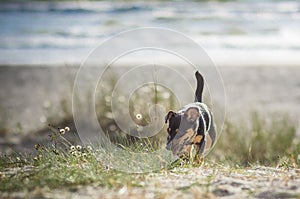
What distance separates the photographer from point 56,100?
9484 millimetres

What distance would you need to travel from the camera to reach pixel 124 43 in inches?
567

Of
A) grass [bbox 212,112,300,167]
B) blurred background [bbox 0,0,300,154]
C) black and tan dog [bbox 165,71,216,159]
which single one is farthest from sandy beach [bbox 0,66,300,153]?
black and tan dog [bbox 165,71,216,159]

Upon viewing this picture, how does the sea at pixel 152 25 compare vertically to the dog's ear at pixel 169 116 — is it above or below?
above

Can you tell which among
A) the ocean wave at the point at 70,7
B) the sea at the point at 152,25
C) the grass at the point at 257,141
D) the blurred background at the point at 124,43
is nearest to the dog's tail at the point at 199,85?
the grass at the point at 257,141

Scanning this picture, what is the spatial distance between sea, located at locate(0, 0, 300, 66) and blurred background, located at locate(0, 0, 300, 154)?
0.9 inches

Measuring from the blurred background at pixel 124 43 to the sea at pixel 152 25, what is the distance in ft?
0.08

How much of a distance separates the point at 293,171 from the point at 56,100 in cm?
608

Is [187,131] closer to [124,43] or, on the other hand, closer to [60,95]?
[60,95]

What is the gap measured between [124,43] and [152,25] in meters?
4.91

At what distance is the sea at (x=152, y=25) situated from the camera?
1403cm

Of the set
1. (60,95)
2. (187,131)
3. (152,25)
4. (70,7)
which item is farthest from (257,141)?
(70,7)

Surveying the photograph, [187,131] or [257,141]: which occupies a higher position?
[187,131]

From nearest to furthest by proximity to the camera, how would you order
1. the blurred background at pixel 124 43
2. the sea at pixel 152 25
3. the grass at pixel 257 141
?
the grass at pixel 257 141 < the blurred background at pixel 124 43 < the sea at pixel 152 25

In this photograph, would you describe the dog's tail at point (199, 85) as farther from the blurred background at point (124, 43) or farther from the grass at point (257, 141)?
the blurred background at point (124, 43)
